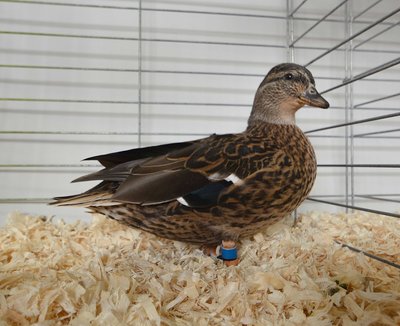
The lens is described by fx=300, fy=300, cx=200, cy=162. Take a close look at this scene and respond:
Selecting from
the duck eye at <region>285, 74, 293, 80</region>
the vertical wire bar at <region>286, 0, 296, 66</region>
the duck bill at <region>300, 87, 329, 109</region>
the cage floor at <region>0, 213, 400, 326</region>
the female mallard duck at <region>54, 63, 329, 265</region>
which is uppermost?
the vertical wire bar at <region>286, 0, 296, 66</region>

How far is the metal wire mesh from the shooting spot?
65.3 inches

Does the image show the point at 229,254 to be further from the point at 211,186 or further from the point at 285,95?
the point at 285,95

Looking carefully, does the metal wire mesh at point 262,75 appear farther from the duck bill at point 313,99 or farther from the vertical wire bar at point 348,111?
the duck bill at point 313,99

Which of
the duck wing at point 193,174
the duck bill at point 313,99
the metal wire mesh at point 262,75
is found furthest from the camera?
the metal wire mesh at point 262,75

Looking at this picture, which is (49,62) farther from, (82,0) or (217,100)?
(217,100)

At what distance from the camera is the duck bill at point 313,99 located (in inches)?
47.3

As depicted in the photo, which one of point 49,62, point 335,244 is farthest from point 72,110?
point 335,244

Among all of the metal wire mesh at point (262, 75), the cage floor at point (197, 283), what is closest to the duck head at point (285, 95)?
the metal wire mesh at point (262, 75)

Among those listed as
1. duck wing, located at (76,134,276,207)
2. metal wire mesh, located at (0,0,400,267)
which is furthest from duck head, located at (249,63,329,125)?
metal wire mesh, located at (0,0,400,267)

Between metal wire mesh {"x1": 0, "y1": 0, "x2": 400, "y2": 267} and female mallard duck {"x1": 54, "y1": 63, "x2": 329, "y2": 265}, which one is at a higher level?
metal wire mesh {"x1": 0, "y1": 0, "x2": 400, "y2": 267}

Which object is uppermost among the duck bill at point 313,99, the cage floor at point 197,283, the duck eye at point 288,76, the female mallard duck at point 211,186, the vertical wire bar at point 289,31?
the vertical wire bar at point 289,31

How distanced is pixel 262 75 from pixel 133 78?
77 cm

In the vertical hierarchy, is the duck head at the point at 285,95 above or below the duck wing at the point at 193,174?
above

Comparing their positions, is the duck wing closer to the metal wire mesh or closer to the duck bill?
the duck bill
